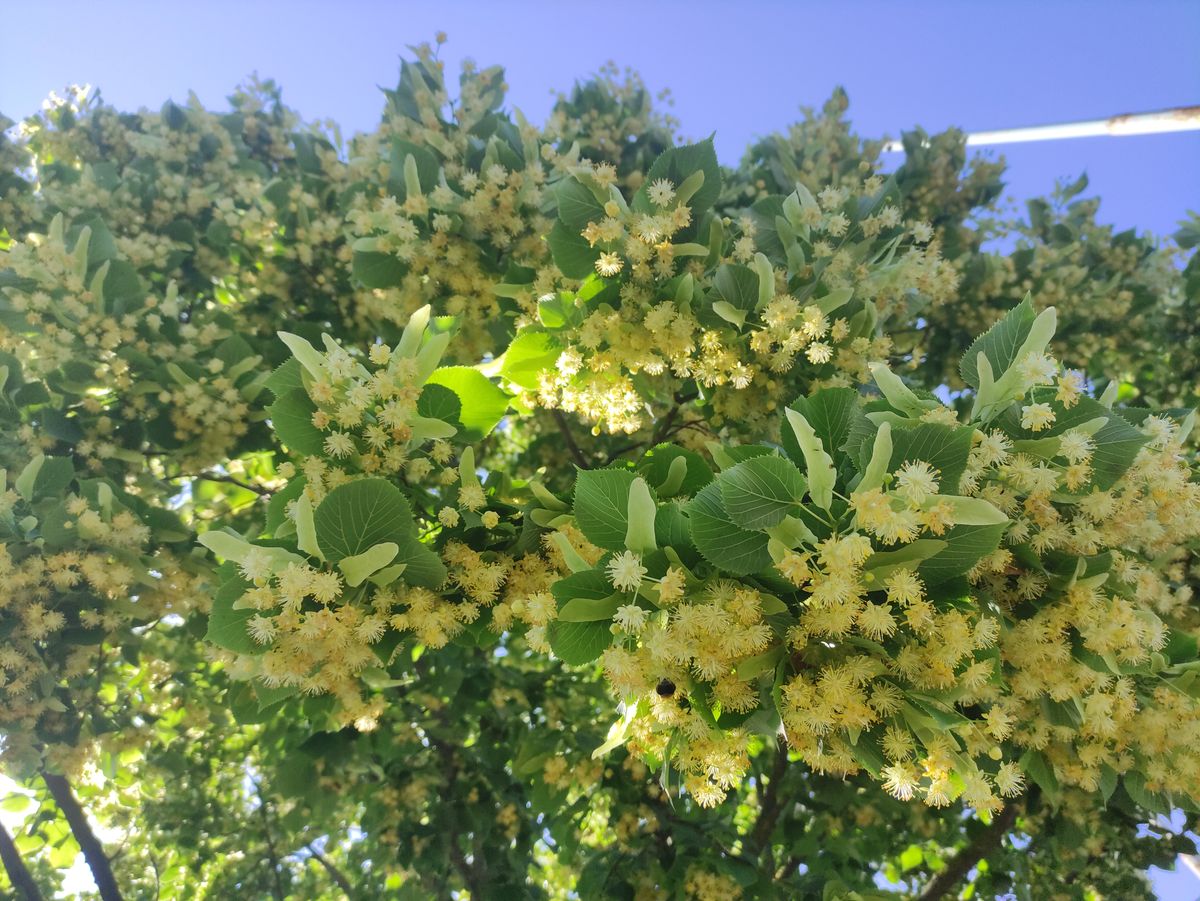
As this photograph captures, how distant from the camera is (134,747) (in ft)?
→ 10.7

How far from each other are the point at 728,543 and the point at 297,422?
4.13 feet

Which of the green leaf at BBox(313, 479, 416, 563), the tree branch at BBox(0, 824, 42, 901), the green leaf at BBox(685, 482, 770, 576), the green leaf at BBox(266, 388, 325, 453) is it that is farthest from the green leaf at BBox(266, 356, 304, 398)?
the tree branch at BBox(0, 824, 42, 901)

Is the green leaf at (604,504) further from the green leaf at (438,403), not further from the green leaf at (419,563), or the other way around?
the green leaf at (438,403)

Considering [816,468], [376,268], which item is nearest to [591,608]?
[816,468]

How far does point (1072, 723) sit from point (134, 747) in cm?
347

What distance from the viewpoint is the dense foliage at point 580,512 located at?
161 centimetres

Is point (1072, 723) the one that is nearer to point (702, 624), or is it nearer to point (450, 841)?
point (702, 624)

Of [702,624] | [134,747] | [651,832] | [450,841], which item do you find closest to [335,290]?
[134,747]

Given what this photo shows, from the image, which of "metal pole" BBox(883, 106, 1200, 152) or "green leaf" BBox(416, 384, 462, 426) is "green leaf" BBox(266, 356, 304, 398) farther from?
"metal pole" BBox(883, 106, 1200, 152)

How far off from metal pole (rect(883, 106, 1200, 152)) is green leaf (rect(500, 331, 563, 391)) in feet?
11.3

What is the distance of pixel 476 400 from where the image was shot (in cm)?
233

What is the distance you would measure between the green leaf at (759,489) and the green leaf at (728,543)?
A: 0.17 ft

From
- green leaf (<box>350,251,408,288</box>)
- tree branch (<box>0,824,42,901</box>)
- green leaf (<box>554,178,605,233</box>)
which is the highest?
green leaf (<box>554,178,605,233</box>)

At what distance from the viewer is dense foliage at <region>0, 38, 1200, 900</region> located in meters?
1.61
